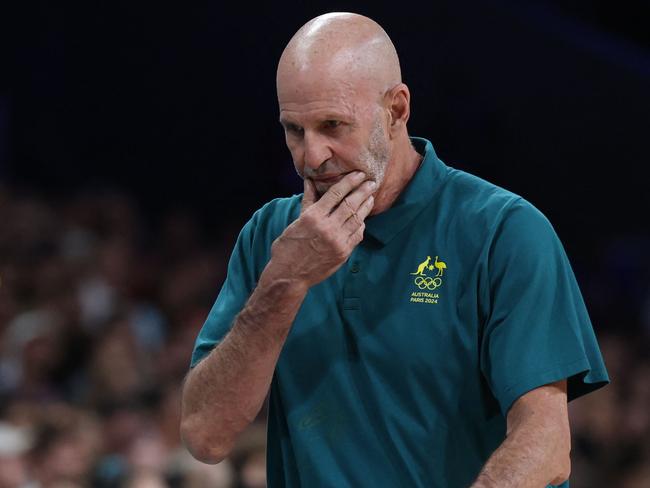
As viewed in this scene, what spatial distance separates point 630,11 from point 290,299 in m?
5.09

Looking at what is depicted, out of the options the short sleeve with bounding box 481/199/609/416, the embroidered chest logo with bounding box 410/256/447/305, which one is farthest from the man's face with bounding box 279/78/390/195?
the short sleeve with bounding box 481/199/609/416

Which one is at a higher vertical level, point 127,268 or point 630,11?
point 630,11

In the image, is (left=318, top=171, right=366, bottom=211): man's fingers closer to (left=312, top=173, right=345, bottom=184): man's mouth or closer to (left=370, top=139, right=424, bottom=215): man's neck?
(left=312, top=173, right=345, bottom=184): man's mouth

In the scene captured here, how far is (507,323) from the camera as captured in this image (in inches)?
111

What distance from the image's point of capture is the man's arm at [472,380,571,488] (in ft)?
A: 8.65

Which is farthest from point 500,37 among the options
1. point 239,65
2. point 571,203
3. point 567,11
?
point 239,65

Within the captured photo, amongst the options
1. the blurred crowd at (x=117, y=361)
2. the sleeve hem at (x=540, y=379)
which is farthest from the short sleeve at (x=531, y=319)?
the blurred crowd at (x=117, y=361)

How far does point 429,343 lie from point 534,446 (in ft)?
1.17

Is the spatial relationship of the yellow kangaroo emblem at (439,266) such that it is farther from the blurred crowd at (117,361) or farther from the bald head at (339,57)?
the blurred crowd at (117,361)

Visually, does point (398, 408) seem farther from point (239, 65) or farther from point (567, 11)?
point (239, 65)

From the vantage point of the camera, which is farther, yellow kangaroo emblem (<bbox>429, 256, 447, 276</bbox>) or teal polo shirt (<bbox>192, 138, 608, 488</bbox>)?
yellow kangaroo emblem (<bbox>429, 256, 447, 276</bbox>)

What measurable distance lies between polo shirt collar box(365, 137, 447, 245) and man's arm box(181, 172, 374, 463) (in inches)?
5.5

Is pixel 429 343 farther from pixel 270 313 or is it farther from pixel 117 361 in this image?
pixel 117 361

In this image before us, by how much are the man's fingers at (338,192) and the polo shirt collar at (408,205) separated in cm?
17
